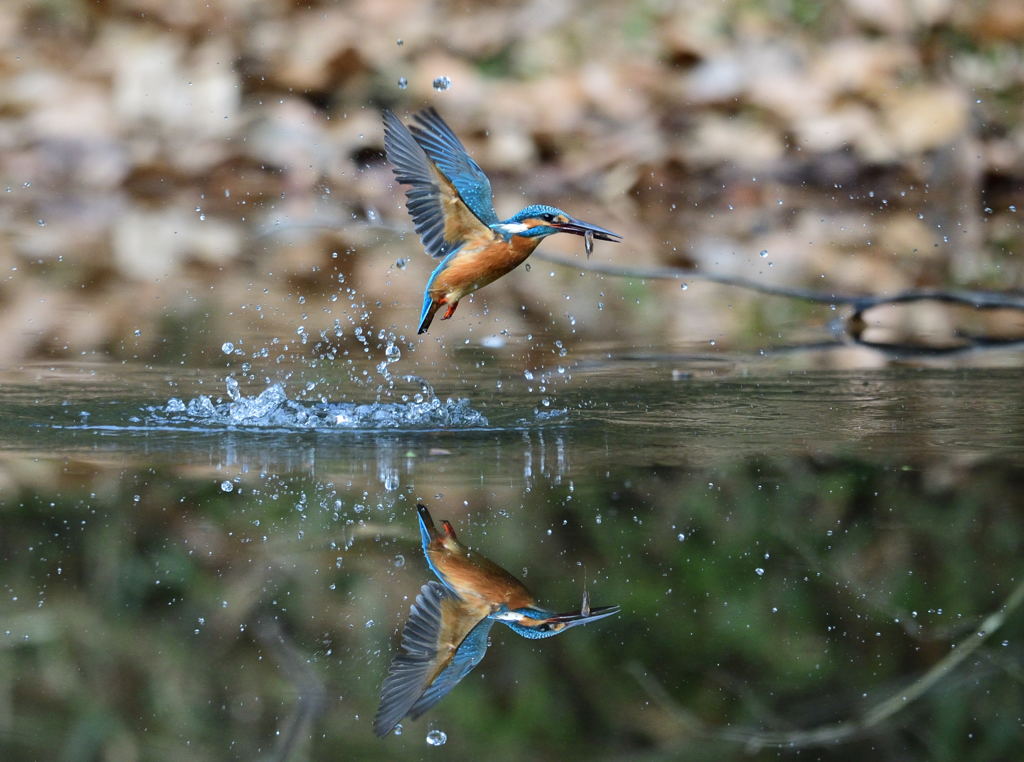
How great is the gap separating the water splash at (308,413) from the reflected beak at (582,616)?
1.11 metres

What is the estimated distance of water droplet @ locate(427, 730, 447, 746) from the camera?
160cm

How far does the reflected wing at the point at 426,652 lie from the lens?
66.3 inches

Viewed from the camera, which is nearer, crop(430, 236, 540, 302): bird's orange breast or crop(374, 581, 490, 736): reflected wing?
crop(374, 581, 490, 736): reflected wing

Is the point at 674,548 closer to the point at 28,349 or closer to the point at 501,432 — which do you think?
the point at 501,432

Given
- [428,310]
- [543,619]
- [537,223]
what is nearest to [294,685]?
[543,619]

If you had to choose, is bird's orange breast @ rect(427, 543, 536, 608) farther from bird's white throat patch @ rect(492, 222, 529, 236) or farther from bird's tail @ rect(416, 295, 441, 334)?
bird's tail @ rect(416, 295, 441, 334)

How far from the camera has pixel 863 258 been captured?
5719 mm

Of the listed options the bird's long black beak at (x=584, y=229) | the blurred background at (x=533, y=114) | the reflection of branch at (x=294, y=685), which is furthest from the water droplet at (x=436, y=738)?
the blurred background at (x=533, y=114)

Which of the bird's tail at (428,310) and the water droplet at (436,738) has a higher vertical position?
the bird's tail at (428,310)

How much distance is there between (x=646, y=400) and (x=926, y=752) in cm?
169

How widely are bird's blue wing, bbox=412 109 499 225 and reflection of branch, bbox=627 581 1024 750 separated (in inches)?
54.5

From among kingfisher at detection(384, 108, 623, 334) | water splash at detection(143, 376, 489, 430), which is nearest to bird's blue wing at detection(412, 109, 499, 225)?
kingfisher at detection(384, 108, 623, 334)

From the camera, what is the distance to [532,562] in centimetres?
213

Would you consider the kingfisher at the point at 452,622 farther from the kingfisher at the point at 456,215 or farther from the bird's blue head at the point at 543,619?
the kingfisher at the point at 456,215
